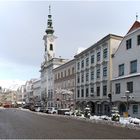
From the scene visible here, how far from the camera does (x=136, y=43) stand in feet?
148

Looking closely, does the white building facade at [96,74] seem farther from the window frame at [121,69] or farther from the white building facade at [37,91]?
the white building facade at [37,91]

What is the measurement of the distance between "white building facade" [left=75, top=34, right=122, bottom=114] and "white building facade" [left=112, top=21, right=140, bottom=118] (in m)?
3.06

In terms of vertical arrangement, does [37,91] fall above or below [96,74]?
below

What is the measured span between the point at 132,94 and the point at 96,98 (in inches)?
593

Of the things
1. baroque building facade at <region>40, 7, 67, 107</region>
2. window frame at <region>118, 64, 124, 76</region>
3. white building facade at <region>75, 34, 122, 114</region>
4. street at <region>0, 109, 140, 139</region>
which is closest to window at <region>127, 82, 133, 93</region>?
window frame at <region>118, 64, 124, 76</region>

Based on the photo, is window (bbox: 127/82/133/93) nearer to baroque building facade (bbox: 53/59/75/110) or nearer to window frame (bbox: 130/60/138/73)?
window frame (bbox: 130/60/138/73)

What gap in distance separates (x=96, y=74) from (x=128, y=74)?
43.0ft

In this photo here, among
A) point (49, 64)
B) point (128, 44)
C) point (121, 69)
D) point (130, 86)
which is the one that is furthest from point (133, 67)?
point (49, 64)

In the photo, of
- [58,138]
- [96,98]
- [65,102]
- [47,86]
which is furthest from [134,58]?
[47,86]

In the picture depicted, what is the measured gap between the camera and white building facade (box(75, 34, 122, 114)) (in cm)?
5388

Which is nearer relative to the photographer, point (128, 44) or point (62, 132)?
point (62, 132)

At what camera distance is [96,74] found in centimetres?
5891

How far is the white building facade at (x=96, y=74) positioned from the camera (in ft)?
177

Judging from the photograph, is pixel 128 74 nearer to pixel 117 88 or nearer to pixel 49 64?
pixel 117 88
